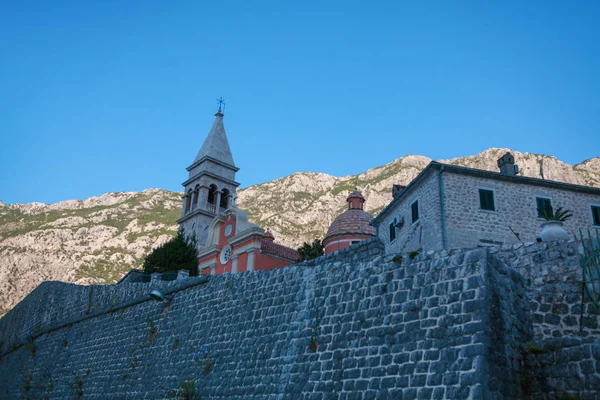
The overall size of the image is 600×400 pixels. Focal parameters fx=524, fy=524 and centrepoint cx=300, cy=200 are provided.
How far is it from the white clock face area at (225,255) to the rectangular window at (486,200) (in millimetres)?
21425

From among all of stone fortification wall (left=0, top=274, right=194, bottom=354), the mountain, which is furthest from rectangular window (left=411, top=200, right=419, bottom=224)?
the mountain

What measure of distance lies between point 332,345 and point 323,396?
1047 millimetres

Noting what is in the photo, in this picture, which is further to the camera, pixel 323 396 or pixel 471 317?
pixel 323 396

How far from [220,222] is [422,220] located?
22.5 m

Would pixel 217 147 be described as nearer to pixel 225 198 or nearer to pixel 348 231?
pixel 225 198

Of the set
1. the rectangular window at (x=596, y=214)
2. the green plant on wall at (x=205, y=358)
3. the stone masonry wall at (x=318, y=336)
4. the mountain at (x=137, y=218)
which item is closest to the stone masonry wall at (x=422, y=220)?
the rectangular window at (x=596, y=214)

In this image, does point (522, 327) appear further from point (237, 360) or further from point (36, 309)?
point (36, 309)

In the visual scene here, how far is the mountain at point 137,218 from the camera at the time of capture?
82.9 meters

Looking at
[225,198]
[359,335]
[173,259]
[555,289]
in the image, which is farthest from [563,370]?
[225,198]

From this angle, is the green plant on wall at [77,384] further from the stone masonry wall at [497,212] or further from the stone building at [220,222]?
the stone building at [220,222]

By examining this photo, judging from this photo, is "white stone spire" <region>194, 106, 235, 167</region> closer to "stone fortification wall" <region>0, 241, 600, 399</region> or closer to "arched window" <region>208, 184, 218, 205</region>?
"arched window" <region>208, 184, 218, 205</region>

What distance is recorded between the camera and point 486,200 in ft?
72.8

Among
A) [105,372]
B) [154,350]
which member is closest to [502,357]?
[154,350]

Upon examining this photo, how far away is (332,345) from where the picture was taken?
11039 mm
